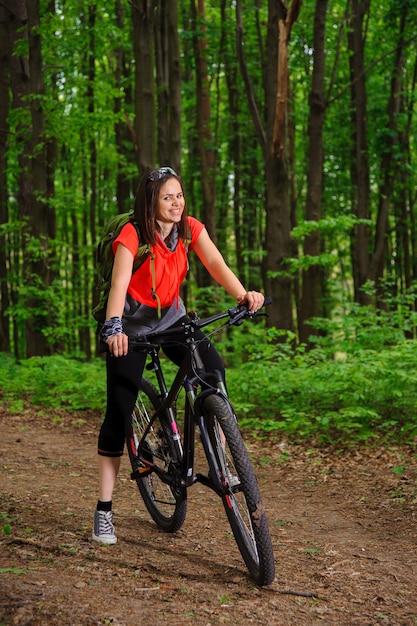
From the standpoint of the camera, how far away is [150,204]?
13.8ft

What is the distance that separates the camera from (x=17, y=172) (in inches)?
628

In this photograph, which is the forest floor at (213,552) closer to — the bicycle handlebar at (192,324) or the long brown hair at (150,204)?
the bicycle handlebar at (192,324)

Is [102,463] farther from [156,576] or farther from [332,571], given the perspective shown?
[332,571]

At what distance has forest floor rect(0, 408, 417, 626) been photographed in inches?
135

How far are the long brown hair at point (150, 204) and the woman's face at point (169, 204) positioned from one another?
23 mm

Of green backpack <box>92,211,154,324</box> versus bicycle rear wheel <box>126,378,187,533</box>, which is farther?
bicycle rear wheel <box>126,378,187,533</box>

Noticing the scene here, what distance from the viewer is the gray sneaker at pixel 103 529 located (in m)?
4.41

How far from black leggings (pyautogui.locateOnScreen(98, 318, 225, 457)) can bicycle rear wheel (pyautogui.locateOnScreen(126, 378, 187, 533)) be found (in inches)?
11.4

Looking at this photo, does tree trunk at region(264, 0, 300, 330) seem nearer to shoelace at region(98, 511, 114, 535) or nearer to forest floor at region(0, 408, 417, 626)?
forest floor at region(0, 408, 417, 626)

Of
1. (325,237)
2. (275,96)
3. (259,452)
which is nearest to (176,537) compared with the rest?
(259,452)

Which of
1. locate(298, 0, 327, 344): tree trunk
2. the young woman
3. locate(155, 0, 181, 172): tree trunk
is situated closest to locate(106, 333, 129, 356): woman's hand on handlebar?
the young woman

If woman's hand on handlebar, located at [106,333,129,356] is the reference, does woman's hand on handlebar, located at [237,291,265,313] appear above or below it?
above

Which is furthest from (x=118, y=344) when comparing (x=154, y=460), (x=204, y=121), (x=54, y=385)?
(x=204, y=121)

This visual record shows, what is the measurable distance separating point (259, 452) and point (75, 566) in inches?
171
